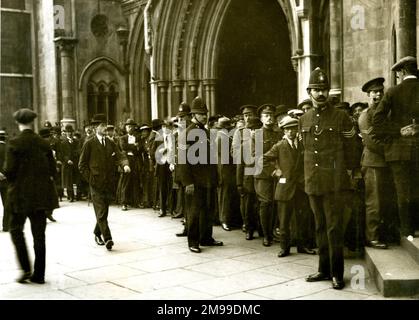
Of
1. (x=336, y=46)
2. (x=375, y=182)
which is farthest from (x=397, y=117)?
(x=336, y=46)

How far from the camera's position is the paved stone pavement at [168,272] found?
6.54 m

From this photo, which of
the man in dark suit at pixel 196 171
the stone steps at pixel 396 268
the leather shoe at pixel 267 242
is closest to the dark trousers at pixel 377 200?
the stone steps at pixel 396 268

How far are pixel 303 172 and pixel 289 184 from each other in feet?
0.87

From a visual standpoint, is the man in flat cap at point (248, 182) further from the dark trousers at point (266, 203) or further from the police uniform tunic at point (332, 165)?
the police uniform tunic at point (332, 165)

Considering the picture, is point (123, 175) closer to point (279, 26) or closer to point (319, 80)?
point (279, 26)

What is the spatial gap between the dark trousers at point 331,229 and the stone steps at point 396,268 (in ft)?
1.50

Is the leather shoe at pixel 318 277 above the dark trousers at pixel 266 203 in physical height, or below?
below

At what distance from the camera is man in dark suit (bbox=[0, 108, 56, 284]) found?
7.14m

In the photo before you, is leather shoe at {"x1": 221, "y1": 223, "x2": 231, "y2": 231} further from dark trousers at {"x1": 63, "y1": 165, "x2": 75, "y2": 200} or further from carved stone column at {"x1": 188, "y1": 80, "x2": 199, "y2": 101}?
carved stone column at {"x1": 188, "y1": 80, "x2": 199, "y2": 101}

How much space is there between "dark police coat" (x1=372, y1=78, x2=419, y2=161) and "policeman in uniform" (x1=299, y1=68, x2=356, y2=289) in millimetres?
666

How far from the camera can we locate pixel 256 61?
1889cm

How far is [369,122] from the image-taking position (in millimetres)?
7832

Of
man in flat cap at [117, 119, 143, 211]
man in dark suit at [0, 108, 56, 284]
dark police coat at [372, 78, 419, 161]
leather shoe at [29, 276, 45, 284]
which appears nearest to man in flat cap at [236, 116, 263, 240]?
dark police coat at [372, 78, 419, 161]

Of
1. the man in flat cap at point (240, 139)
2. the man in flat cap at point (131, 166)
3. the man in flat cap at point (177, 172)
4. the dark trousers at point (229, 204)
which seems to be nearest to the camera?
the man in flat cap at point (177, 172)
